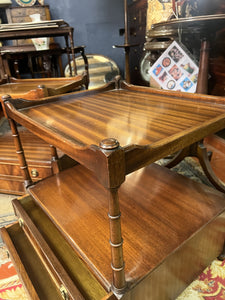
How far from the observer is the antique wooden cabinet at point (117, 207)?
52cm

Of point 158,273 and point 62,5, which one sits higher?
point 62,5

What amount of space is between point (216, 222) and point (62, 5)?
152 inches

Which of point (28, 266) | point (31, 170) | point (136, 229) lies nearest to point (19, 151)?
point (31, 170)

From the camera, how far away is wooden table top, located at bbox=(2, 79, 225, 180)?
506 millimetres

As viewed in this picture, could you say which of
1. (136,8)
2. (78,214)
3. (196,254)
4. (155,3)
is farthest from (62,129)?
(136,8)

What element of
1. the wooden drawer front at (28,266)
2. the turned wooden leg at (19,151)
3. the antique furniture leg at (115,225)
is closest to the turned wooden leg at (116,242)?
the antique furniture leg at (115,225)

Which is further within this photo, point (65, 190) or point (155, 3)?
point (155, 3)

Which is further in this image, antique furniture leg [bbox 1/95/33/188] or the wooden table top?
antique furniture leg [bbox 1/95/33/188]

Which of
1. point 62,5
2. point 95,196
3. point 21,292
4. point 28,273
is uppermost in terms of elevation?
point 62,5

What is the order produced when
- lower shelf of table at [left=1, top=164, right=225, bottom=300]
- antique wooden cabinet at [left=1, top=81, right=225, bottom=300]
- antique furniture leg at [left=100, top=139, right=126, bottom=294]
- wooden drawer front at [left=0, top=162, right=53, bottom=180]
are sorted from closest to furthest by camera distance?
1. antique furniture leg at [left=100, top=139, right=126, bottom=294]
2. antique wooden cabinet at [left=1, top=81, right=225, bottom=300]
3. lower shelf of table at [left=1, top=164, right=225, bottom=300]
4. wooden drawer front at [left=0, top=162, right=53, bottom=180]

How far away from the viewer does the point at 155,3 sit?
2369 mm

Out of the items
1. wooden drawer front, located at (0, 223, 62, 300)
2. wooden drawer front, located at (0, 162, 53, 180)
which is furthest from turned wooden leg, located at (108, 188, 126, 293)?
wooden drawer front, located at (0, 162, 53, 180)

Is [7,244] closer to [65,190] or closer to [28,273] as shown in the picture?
[28,273]

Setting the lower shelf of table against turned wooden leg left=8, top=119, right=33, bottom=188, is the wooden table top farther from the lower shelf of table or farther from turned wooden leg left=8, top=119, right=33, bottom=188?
the lower shelf of table
